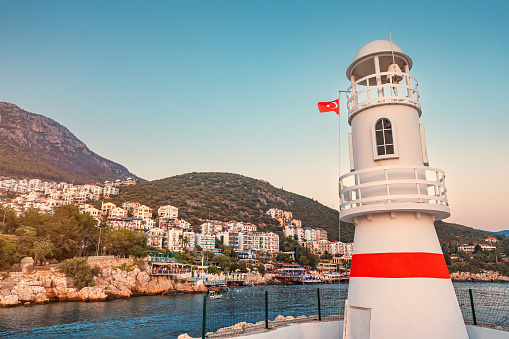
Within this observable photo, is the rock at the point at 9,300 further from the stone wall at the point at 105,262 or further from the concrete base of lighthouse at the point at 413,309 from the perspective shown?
the concrete base of lighthouse at the point at 413,309

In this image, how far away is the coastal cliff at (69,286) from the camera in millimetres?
38594

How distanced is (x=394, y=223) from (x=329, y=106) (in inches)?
131

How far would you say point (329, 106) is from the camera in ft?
25.9

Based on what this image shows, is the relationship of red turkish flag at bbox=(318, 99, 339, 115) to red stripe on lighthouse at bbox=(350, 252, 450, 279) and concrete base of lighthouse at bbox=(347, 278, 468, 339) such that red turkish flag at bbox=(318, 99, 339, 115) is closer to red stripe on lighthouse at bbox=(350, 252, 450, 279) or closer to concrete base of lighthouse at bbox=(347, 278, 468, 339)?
red stripe on lighthouse at bbox=(350, 252, 450, 279)

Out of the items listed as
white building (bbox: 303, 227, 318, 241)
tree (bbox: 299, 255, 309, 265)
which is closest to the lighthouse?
tree (bbox: 299, 255, 309, 265)

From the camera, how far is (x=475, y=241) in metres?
130

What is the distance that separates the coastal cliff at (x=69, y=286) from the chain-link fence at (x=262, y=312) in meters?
14.6

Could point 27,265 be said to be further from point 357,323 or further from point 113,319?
point 357,323

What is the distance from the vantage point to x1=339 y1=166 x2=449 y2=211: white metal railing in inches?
226

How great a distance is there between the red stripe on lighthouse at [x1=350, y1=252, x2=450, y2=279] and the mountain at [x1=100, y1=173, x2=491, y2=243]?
12188cm

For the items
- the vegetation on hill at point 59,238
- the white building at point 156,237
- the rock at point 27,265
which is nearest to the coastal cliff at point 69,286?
the rock at point 27,265

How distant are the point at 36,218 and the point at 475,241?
149 meters

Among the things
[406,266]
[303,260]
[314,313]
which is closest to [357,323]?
[406,266]

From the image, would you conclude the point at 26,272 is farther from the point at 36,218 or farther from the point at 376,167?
the point at 376,167
